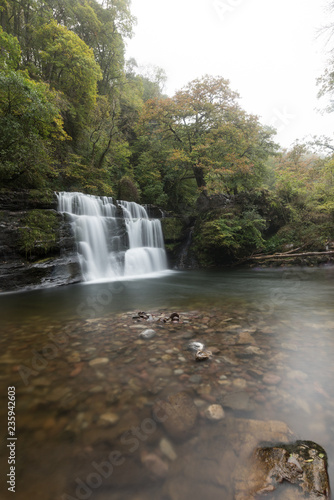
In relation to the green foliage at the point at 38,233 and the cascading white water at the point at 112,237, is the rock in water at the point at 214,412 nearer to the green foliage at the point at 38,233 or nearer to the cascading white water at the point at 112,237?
the green foliage at the point at 38,233

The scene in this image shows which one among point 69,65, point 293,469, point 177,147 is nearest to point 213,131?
point 177,147

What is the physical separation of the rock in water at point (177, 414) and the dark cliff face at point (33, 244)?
6595 millimetres

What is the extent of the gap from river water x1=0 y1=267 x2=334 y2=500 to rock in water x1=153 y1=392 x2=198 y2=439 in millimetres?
16

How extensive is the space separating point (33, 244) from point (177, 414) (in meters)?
7.16

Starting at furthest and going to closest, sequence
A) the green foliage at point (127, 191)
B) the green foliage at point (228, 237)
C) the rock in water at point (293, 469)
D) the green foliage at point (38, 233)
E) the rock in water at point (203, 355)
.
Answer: the green foliage at point (127, 191) → the green foliage at point (228, 237) → the green foliage at point (38, 233) → the rock in water at point (203, 355) → the rock in water at point (293, 469)

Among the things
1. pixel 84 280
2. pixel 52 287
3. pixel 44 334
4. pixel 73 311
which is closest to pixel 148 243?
pixel 84 280

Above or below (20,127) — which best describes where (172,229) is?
below

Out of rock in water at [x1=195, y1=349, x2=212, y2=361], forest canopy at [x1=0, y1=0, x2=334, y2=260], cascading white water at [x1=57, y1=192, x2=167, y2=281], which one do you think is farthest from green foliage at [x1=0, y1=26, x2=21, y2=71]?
rock in water at [x1=195, y1=349, x2=212, y2=361]

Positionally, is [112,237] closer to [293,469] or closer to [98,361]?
[98,361]

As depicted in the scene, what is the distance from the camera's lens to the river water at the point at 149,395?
103 cm

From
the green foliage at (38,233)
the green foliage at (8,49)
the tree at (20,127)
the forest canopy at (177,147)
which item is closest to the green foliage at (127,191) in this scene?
the forest canopy at (177,147)

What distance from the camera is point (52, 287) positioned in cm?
696

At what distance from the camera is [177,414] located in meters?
1.43

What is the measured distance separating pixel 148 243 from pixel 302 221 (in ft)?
29.6
